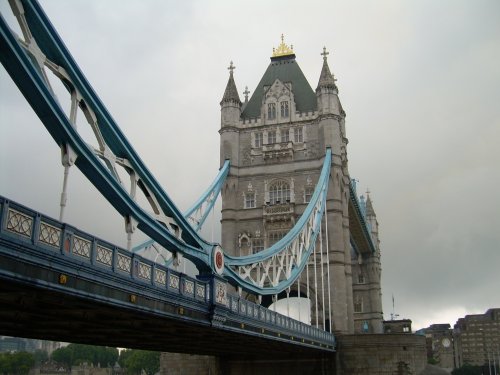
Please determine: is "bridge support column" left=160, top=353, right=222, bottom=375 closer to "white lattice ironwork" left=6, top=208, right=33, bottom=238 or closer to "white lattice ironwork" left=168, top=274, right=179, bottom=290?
"white lattice ironwork" left=168, top=274, right=179, bottom=290

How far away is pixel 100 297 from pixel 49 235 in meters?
2.25

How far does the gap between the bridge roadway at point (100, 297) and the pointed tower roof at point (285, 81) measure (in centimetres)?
2583

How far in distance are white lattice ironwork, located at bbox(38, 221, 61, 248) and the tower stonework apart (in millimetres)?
30908

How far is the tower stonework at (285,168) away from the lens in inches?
1688

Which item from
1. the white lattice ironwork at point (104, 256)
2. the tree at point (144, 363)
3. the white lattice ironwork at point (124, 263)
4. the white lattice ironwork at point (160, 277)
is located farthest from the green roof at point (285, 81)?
the tree at point (144, 363)

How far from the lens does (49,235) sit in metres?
11.0

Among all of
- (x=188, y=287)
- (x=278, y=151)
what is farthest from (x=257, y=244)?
(x=188, y=287)

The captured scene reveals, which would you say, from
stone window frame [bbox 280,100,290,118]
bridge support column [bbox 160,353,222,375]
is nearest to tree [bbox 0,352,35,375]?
bridge support column [bbox 160,353,222,375]

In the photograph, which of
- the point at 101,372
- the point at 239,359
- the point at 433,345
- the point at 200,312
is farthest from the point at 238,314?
the point at 433,345

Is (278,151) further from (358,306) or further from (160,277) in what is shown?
(160,277)

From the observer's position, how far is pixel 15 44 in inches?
444

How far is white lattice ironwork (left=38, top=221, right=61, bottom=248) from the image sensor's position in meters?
10.8

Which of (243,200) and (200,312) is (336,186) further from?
(200,312)

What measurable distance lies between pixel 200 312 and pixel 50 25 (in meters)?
8.98
